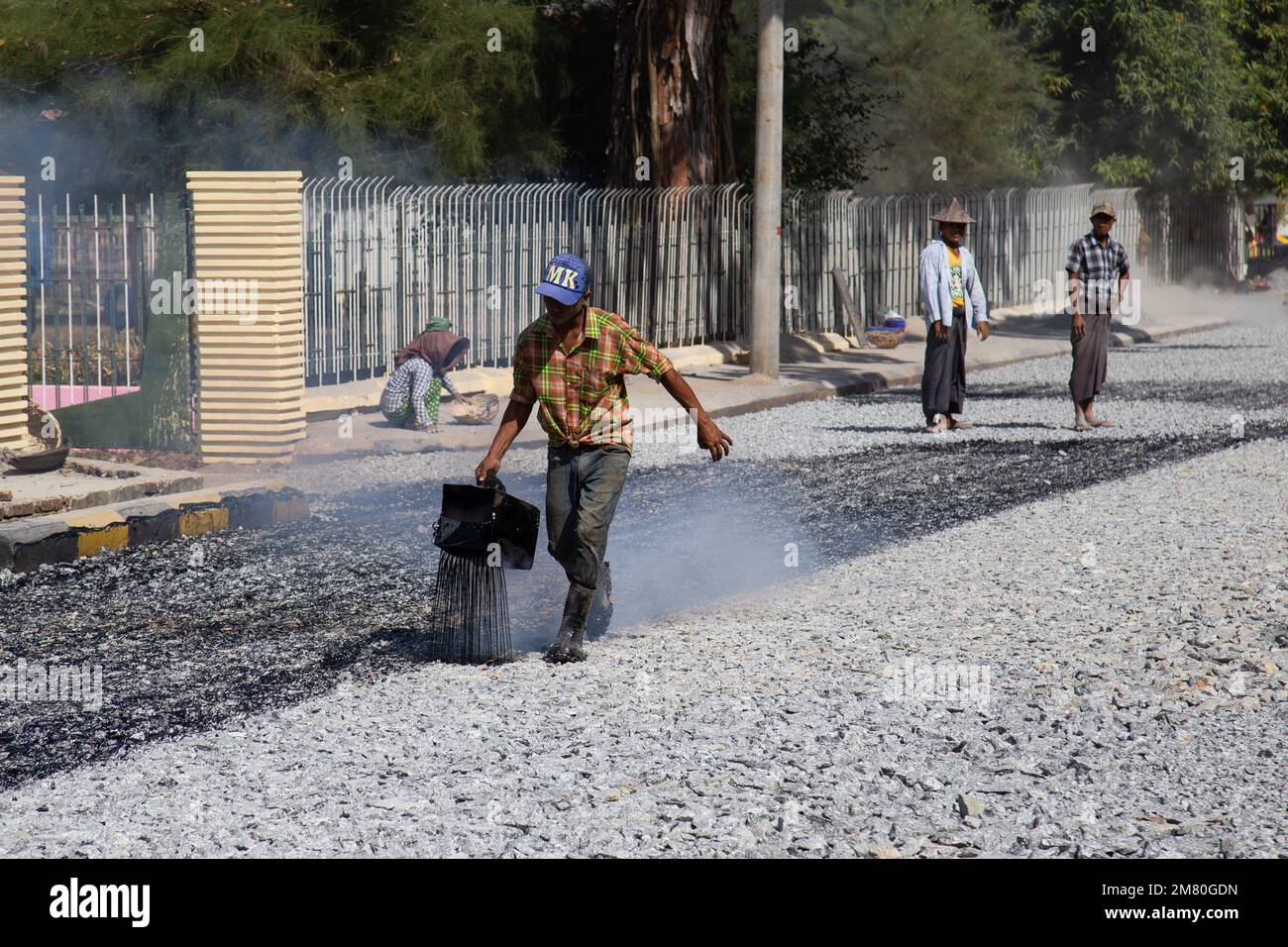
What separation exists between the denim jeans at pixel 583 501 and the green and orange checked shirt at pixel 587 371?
0.06m

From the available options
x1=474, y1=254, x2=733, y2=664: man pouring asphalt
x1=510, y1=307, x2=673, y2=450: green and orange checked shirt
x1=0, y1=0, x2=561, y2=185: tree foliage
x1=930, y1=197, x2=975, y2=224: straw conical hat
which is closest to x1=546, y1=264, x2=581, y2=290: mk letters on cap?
x1=474, y1=254, x2=733, y2=664: man pouring asphalt

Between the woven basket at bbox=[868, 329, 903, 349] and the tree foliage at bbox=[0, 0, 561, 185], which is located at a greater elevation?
the tree foliage at bbox=[0, 0, 561, 185]

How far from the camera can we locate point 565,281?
21.4 feet

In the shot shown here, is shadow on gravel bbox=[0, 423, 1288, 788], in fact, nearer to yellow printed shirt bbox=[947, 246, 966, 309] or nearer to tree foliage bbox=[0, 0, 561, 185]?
yellow printed shirt bbox=[947, 246, 966, 309]

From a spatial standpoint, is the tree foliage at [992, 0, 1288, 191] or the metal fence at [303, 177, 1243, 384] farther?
the tree foliage at [992, 0, 1288, 191]

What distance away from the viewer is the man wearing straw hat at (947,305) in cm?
1351

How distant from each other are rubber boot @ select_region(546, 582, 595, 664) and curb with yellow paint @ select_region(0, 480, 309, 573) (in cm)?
347

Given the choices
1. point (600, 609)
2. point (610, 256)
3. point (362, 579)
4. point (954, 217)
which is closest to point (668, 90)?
point (610, 256)

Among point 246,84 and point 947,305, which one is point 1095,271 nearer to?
point 947,305

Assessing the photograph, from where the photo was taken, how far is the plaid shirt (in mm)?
13406

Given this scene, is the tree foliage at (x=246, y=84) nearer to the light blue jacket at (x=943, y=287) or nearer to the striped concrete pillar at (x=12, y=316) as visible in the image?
the light blue jacket at (x=943, y=287)

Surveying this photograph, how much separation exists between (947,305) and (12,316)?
23.9 feet

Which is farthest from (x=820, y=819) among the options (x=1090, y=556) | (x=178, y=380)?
(x=178, y=380)

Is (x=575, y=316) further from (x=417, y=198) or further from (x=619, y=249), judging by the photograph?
(x=619, y=249)
